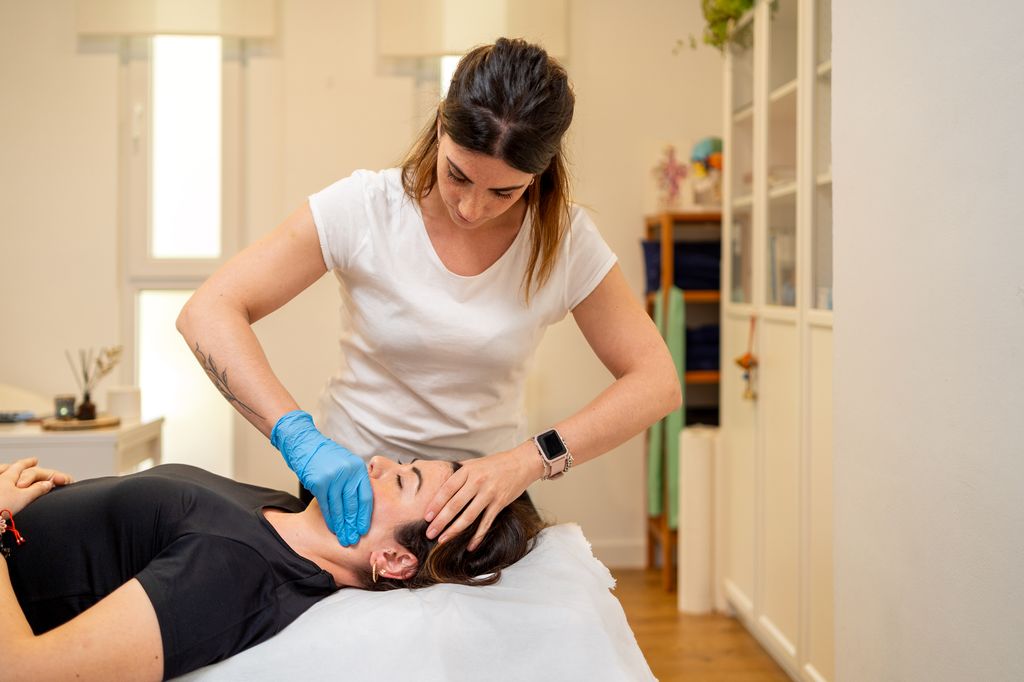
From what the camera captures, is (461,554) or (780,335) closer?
(461,554)

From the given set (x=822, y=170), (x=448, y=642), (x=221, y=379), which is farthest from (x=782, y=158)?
(x=448, y=642)

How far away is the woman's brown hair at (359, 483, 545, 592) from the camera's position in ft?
4.36

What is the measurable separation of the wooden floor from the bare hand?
1.45m

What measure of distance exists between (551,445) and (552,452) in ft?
0.03

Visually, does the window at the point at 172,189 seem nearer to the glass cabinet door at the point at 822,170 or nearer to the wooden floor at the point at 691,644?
the wooden floor at the point at 691,644

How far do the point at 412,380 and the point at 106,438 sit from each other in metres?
1.69

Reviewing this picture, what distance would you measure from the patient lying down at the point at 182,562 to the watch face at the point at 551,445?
12 cm

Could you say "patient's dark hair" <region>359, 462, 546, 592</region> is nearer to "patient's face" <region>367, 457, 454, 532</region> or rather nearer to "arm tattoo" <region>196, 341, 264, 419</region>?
"patient's face" <region>367, 457, 454, 532</region>

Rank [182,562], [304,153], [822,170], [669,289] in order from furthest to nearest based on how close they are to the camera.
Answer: [304,153] < [669,289] < [822,170] < [182,562]

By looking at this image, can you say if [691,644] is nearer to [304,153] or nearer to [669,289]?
[669,289]

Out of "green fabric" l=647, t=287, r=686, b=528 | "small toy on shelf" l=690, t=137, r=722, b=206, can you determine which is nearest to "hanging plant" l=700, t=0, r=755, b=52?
"small toy on shelf" l=690, t=137, r=722, b=206

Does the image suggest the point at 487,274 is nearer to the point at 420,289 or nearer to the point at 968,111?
the point at 420,289

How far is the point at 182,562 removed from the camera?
1.14m

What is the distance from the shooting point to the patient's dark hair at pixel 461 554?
1.33 m
